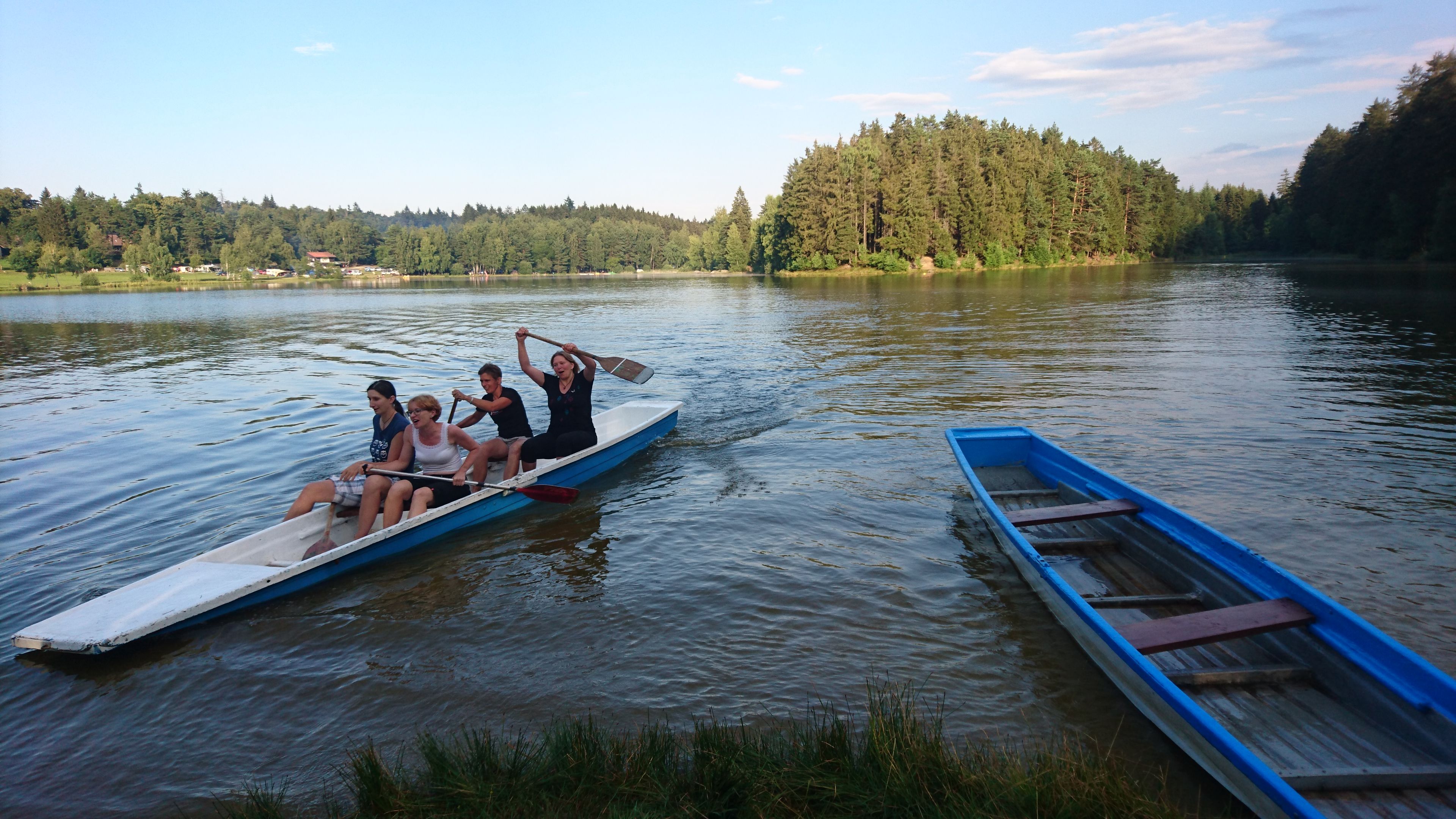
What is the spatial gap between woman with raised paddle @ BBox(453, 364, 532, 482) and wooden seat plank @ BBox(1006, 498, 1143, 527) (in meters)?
5.58

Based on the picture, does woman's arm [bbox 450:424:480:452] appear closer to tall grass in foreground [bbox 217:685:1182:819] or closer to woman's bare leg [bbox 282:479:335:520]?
woman's bare leg [bbox 282:479:335:520]

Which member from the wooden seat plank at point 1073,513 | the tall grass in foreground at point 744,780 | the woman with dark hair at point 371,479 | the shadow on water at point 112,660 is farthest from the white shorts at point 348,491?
the wooden seat plank at point 1073,513

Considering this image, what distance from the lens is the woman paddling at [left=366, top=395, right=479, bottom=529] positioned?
7766 mm

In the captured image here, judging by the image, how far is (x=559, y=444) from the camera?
9.77m

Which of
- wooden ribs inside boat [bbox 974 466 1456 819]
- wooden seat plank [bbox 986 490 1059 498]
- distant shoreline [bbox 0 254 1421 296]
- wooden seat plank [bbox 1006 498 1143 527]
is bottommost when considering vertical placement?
wooden ribs inside boat [bbox 974 466 1456 819]

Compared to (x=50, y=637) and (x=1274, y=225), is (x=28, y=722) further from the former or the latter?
(x=1274, y=225)

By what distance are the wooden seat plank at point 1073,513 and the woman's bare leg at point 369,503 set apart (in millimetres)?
6045

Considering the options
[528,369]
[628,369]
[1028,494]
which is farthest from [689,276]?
[1028,494]

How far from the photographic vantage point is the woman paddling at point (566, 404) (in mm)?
9766

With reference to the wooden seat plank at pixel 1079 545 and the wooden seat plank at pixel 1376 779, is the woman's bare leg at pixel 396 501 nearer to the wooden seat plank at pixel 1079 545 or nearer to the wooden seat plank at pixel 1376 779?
the wooden seat plank at pixel 1079 545

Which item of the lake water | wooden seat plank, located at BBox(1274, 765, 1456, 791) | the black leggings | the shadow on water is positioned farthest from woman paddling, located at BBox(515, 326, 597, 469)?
wooden seat plank, located at BBox(1274, 765, 1456, 791)

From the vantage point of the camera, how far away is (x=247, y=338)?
1217 inches

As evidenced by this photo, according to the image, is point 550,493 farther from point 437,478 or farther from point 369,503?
point 369,503

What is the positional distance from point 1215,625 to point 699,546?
471 centimetres
